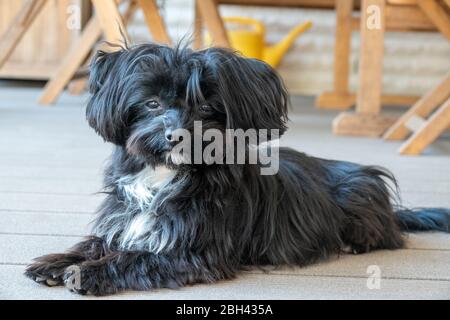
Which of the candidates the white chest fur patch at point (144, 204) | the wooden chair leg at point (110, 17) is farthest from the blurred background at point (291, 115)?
the white chest fur patch at point (144, 204)

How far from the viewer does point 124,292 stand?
162 cm

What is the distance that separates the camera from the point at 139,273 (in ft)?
5.40

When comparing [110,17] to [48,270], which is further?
[110,17]

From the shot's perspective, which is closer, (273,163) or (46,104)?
(273,163)

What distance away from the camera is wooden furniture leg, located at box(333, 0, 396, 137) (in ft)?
12.9

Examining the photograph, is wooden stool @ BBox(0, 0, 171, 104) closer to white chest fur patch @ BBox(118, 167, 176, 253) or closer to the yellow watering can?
the yellow watering can

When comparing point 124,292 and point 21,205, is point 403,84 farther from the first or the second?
point 124,292

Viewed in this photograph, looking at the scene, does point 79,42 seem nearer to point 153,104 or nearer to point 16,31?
point 16,31

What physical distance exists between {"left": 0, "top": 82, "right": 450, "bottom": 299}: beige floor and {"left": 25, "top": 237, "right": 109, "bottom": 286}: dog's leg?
0.10ft

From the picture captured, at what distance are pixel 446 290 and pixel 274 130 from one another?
576mm

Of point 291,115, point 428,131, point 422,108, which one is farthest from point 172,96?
point 291,115

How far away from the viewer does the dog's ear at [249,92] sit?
1.66 meters

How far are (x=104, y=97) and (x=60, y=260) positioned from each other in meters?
0.41

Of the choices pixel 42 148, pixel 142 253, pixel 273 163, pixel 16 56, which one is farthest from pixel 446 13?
pixel 16 56
